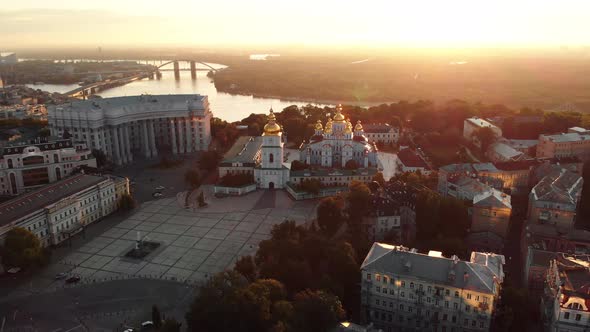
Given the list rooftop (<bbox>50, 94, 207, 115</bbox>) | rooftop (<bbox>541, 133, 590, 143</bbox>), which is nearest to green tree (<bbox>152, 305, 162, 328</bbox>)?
rooftop (<bbox>50, 94, 207, 115</bbox>)

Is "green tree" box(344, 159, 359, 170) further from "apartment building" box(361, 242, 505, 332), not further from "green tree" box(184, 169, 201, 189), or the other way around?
"apartment building" box(361, 242, 505, 332)

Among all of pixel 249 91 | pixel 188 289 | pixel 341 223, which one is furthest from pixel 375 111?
pixel 249 91

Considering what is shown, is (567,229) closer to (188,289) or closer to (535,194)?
(535,194)

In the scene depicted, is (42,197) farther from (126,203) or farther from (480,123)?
(480,123)

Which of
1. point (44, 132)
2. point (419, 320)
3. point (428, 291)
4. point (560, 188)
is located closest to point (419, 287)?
point (428, 291)

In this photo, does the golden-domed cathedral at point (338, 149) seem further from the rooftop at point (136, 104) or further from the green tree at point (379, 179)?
the rooftop at point (136, 104)

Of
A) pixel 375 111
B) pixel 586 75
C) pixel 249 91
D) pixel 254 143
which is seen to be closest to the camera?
pixel 254 143

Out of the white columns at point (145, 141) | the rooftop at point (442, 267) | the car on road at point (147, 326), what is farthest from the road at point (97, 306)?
the white columns at point (145, 141)
